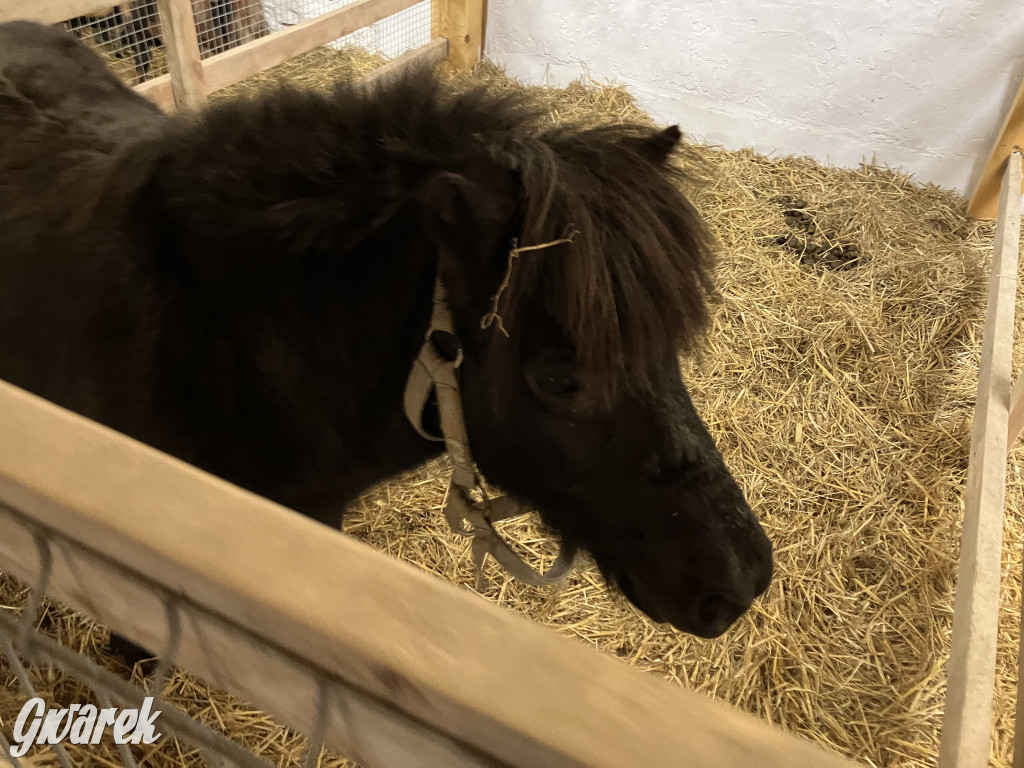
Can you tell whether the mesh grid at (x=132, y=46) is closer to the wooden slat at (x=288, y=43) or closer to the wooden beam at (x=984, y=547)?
the wooden slat at (x=288, y=43)

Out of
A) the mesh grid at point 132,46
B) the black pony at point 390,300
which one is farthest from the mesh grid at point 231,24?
the black pony at point 390,300

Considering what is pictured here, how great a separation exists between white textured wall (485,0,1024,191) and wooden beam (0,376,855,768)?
304cm

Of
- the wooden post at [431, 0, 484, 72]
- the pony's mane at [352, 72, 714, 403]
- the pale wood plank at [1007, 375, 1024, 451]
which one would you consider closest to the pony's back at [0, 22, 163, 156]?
the pony's mane at [352, 72, 714, 403]

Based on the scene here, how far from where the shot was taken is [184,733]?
0.46 metres

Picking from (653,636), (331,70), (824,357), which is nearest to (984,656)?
(653,636)

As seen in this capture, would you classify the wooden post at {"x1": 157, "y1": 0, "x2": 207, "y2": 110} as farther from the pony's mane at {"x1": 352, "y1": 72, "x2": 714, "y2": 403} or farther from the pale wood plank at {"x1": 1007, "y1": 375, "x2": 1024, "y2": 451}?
the pale wood plank at {"x1": 1007, "y1": 375, "x2": 1024, "y2": 451}

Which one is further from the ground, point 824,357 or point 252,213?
point 252,213

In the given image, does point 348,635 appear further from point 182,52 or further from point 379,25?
point 379,25

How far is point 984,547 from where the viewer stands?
1316 millimetres

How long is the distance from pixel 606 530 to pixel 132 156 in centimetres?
75

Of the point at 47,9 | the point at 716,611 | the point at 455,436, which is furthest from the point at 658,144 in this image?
the point at 47,9

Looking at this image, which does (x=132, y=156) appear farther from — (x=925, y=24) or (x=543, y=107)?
(x=925, y=24)

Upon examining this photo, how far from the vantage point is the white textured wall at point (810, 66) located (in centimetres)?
250

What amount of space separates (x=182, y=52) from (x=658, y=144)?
76.2 inches
